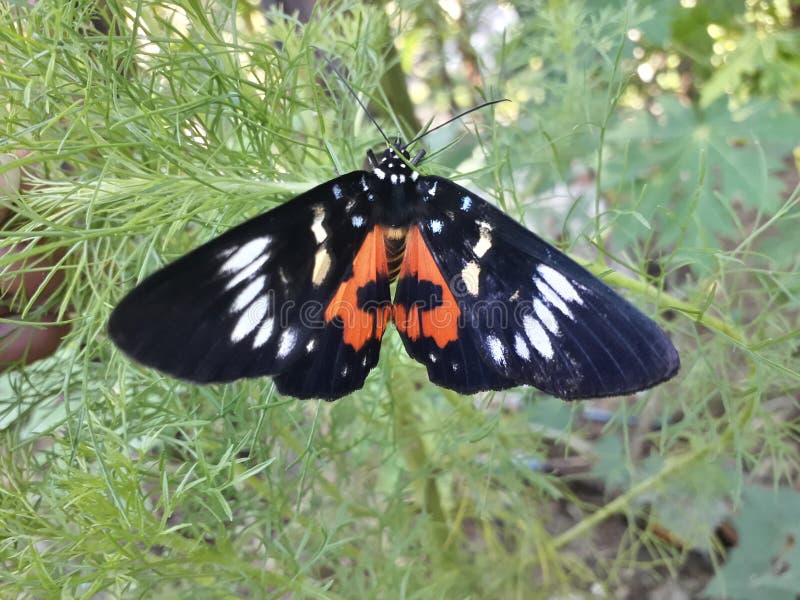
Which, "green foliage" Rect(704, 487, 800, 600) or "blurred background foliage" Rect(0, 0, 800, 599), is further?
"green foliage" Rect(704, 487, 800, 600)

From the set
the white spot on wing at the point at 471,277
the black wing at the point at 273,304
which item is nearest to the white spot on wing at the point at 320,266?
the black wing at the point at 273,304

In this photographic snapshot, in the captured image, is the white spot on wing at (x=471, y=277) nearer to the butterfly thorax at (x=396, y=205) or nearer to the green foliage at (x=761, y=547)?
the butterfly thorax at (x=396, y=205)

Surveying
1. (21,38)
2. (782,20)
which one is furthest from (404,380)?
(782,20)

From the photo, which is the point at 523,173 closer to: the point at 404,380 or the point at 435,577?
the point at 404,380

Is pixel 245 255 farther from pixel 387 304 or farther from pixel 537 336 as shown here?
pixel 537 336

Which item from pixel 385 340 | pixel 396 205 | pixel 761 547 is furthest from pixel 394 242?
pixel 761 547

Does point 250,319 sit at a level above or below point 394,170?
below

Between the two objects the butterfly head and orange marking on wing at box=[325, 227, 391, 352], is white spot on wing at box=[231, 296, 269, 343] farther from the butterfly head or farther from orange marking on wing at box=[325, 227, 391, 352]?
the butterfly head

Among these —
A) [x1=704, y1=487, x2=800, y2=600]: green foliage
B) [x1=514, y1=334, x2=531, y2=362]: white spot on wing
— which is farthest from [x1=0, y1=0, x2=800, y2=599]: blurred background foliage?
[x1=514, y1=334, x2=531, y2=362]: white spot on wing
